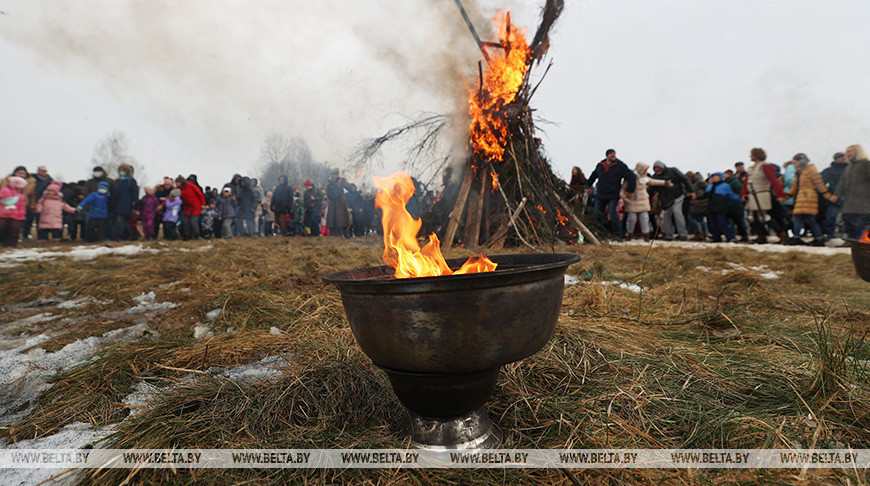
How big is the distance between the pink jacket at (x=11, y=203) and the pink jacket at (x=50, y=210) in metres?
1.59

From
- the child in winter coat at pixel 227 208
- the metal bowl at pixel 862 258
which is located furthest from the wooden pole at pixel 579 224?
the child in winter coat at pixel 227 208

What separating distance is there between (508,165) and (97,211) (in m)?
11.0

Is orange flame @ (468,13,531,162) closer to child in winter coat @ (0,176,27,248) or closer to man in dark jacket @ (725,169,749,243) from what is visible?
man in dark jacket @ (725,169,749,243)

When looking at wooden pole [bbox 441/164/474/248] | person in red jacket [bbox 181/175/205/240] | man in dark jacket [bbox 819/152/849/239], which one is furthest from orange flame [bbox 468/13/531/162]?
person in red jacket [bbox 181/175/205/240]

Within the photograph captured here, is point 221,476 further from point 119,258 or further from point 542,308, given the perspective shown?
point 119,258

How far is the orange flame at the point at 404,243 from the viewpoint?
5.98 ft

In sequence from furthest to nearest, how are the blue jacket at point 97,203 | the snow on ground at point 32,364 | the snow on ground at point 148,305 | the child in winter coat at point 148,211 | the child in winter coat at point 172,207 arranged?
1. the child in winter coat at point 148,211
2. the child in winter coat at point 172,207
3. the blue jacket at point 97,203
4. the snow on ground at point 148,305
5. the snow on ground at point 32,364

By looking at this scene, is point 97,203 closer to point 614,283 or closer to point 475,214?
point 475,214

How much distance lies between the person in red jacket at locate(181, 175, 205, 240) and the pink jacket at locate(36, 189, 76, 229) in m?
2.79

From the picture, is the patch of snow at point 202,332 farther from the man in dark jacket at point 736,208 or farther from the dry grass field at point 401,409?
the man in dark jacket at point 736,208

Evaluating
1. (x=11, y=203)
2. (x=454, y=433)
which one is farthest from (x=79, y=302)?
(x=11, y=203)

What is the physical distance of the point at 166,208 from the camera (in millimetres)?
11711

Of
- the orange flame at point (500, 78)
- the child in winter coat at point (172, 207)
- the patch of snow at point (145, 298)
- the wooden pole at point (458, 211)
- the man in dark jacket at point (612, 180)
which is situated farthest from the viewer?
the child in winter coat at point (172, 207)

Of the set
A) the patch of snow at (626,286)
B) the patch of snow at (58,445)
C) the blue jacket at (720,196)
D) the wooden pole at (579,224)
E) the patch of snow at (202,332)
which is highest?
the blue jacket at (720,196)
